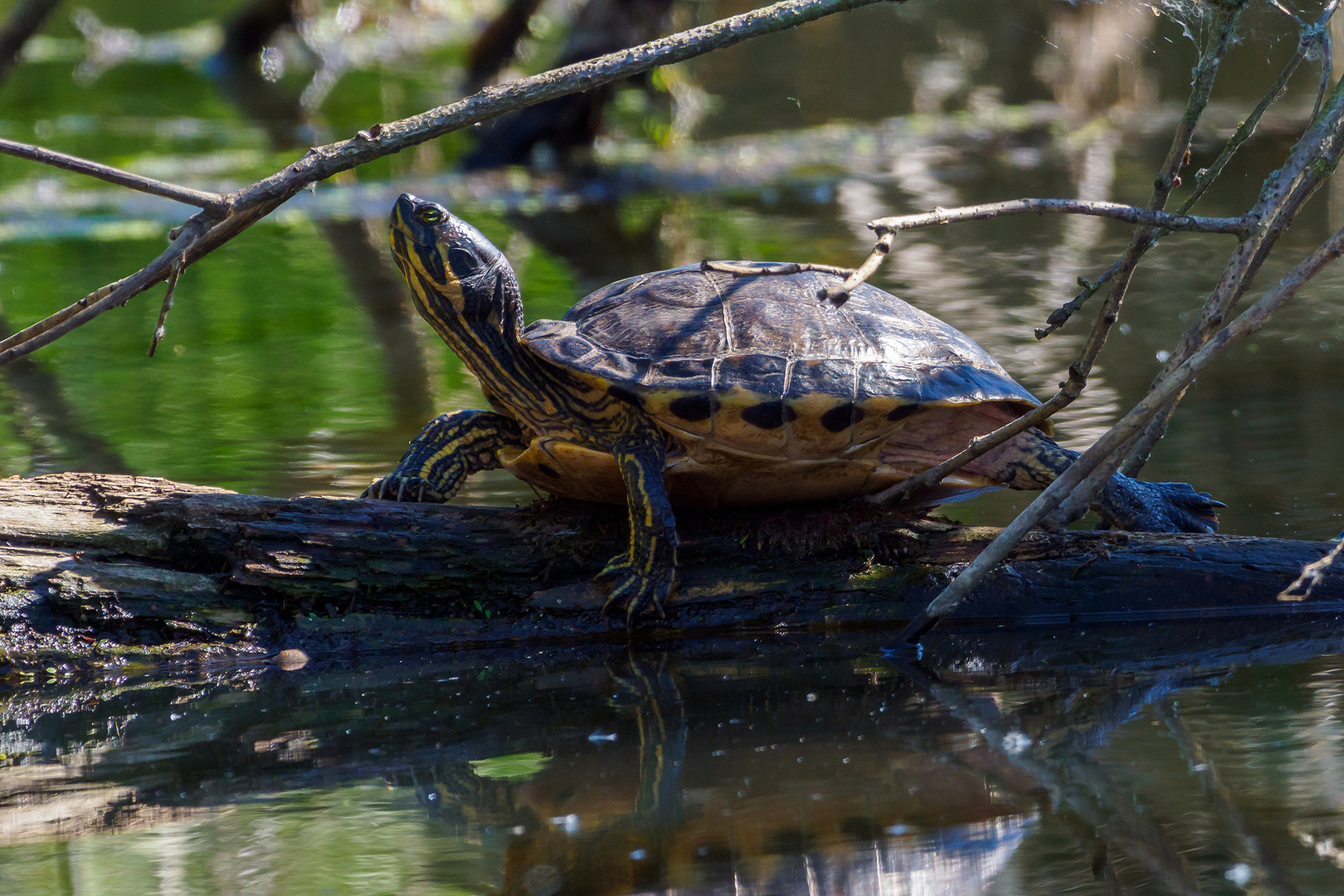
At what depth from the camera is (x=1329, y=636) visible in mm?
3494

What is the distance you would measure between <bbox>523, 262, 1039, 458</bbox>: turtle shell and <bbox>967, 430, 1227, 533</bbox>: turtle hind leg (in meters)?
0.17

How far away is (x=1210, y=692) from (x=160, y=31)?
92.7 ft

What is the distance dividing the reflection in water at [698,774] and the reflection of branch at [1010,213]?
3.60 ft

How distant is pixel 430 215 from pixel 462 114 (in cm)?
86

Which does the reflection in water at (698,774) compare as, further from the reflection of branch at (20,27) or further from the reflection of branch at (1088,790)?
the reflection of branch at (20,27)

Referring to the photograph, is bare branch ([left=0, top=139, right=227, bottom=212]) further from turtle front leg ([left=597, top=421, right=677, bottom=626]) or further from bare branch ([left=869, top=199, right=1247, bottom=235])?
bare branch ([left=869, top=199, right=1247, bottom=235])

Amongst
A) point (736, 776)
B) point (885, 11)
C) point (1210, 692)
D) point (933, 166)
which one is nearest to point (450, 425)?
point (736, 776)

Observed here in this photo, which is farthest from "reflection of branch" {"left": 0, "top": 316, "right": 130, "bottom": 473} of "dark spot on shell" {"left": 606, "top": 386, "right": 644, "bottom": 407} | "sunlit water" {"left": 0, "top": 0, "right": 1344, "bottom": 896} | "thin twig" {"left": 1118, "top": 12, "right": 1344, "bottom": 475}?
"thin twig" {"left": 1118, "top": 12, "right": 1344, "bottom": 475}

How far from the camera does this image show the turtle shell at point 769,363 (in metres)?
3.79

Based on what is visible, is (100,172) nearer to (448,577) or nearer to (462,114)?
(462,114)

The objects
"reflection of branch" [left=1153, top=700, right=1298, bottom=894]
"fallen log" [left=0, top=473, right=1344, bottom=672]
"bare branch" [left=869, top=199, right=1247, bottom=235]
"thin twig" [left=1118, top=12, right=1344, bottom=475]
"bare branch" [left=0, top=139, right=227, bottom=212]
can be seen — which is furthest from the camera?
"fallen log" [left=0, top=473, right=1344, bottom=672]

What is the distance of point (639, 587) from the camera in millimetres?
3746

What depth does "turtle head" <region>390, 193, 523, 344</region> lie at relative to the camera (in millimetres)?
4086

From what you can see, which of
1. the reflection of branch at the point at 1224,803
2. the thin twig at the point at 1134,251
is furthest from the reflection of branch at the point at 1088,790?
the thin twig at the point at 1134,251
